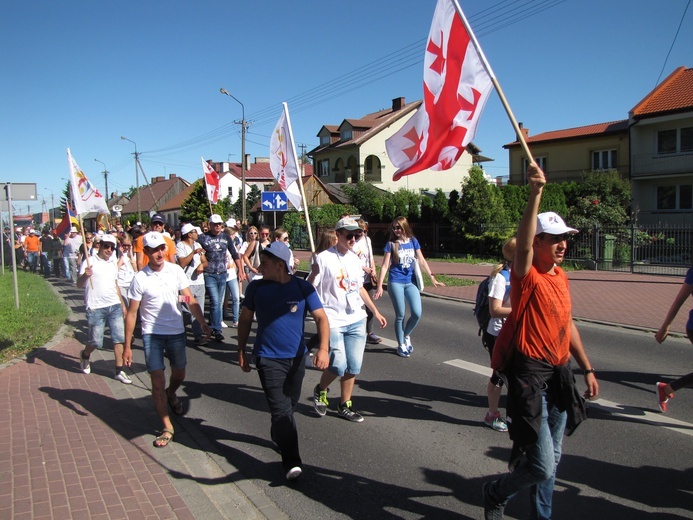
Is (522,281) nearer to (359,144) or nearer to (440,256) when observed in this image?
(440,256)

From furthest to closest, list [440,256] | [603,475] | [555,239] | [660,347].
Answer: [440,256] < [660,347] < [603,475] < [555,239]

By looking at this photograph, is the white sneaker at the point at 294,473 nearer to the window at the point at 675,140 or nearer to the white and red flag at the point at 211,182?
the white and red flag at the point at 211,182

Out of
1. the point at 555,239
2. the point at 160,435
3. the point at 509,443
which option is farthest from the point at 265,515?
the point at 555,239

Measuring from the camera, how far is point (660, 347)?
8.23 meters

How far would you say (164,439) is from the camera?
4770 mm

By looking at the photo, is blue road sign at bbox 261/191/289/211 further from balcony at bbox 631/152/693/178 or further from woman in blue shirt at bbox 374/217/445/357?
balcony at bbox 631/152/693/178

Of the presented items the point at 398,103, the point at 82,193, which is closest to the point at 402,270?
the point at 82,193

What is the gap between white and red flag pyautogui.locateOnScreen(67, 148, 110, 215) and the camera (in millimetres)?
9453

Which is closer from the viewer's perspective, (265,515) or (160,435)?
(265,515)

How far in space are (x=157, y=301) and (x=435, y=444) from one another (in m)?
2.62

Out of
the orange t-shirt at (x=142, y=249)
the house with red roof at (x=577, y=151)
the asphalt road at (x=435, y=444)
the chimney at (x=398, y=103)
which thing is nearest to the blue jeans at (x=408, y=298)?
the asphalt road at (x=435, y=444)

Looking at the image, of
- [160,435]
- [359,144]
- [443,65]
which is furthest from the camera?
[359,144]

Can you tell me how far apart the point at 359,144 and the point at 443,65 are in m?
42.6

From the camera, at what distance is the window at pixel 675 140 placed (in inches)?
1215
